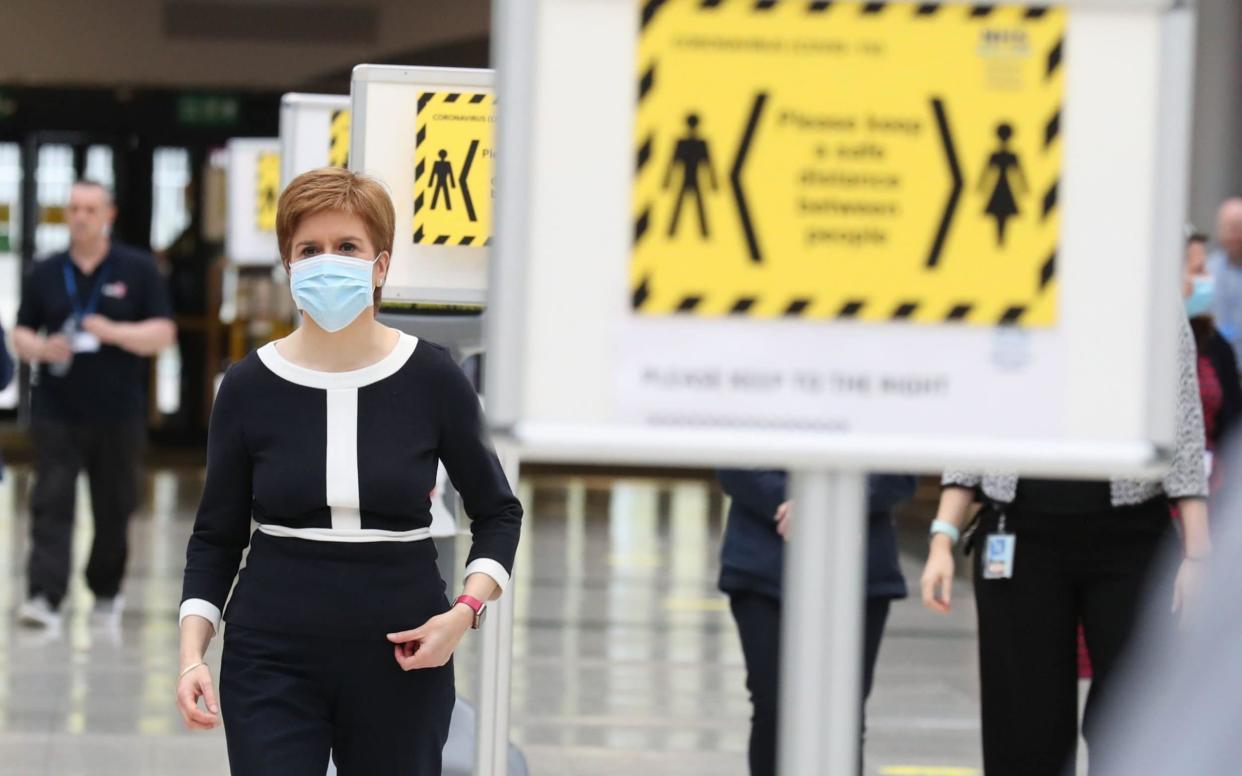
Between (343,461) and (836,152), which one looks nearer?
(836,152)

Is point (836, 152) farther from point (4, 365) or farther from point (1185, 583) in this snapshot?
point (4, 365)

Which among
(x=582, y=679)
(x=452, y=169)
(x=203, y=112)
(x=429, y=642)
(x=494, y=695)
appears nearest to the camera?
(x=429, y=642)

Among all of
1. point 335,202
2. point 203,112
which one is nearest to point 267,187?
point 335,202

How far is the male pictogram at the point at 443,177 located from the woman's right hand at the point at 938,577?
1349 mm

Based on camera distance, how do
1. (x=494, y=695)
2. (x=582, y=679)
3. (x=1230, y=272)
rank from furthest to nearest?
(x=1230, y=272) → (x=582, y=679) → (x=494, y=695)

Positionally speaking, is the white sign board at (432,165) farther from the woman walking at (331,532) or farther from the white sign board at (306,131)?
the white sign board at (306,131)

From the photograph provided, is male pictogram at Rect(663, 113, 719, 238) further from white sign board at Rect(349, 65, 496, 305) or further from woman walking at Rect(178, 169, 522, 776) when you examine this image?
white sign board at Rect(349, 65, 496, 305)

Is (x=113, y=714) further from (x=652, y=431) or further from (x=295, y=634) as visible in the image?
(x=652, y=431)

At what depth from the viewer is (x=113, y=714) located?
24.2 ft

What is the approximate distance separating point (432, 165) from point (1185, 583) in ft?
6.25

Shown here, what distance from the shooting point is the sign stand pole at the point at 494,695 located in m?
4.55

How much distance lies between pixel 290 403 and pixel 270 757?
1.85 ft

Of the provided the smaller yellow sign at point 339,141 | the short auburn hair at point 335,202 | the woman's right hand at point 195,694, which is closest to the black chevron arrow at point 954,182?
the short auburn hair at point 335,202

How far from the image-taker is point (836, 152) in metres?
2.06
